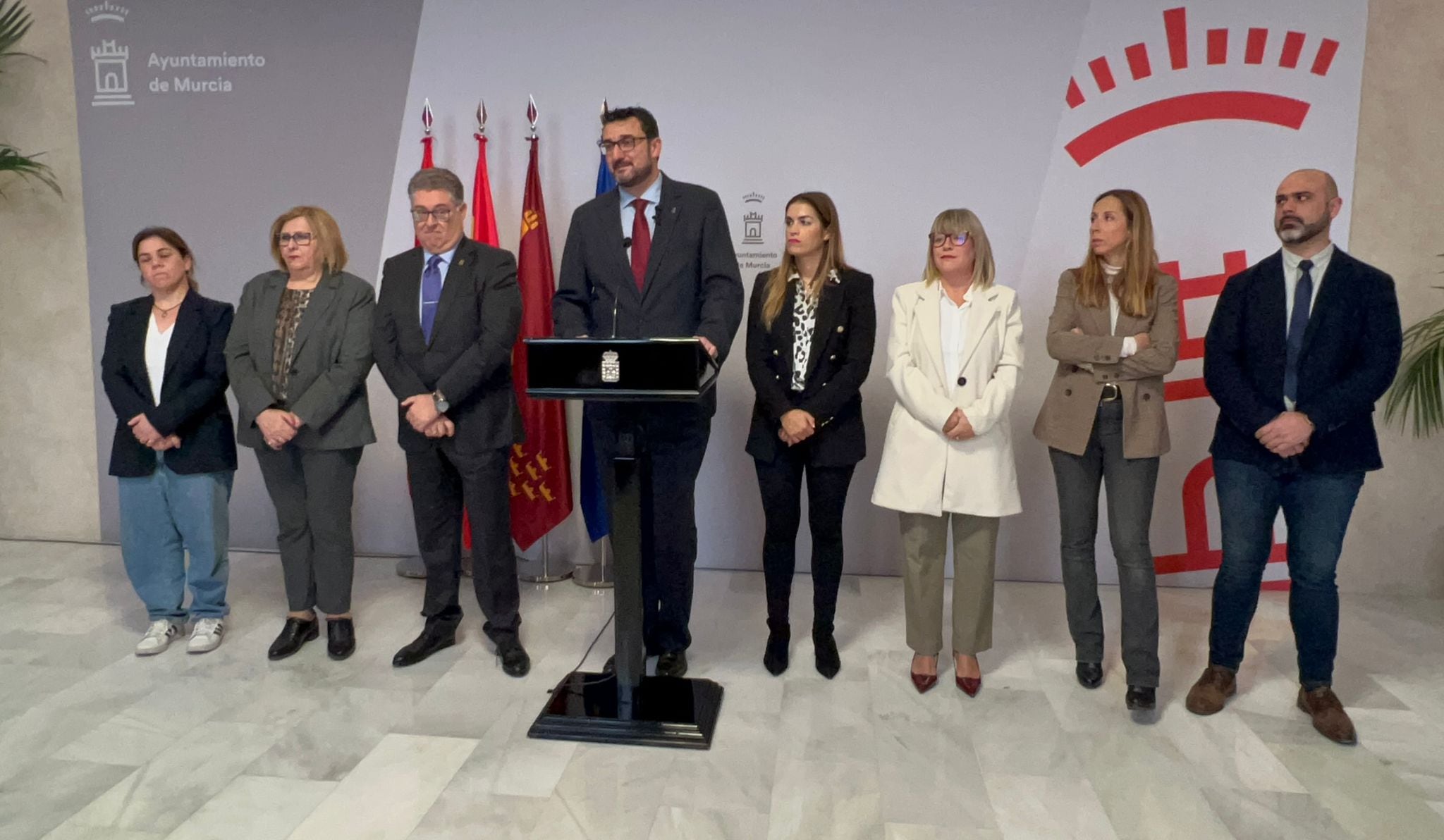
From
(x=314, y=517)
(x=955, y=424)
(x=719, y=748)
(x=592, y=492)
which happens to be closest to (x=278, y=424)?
(x=314, y=517)

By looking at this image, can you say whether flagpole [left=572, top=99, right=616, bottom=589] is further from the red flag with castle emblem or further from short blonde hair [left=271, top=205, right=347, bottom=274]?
short blonde hair [left=271, top=205, right=347, bottom=274]

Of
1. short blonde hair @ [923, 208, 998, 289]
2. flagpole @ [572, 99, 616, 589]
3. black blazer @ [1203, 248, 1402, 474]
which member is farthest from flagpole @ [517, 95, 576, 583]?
black blazer @ [1203, 248, 1402, 474]

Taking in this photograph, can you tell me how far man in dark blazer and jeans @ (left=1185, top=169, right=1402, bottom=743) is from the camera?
9.41 ft

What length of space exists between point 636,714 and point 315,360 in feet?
5.74

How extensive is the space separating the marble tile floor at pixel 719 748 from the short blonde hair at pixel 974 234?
1.46 m

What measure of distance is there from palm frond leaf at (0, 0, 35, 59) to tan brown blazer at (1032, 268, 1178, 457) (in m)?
5.23

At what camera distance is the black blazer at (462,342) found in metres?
3.21

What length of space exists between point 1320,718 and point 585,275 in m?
2.86

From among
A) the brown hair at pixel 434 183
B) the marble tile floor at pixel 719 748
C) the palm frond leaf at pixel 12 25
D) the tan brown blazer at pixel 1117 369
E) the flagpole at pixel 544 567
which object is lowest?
the marble tile floor at pixel 719 748

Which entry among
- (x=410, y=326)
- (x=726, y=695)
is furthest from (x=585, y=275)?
(x=726, y=695)

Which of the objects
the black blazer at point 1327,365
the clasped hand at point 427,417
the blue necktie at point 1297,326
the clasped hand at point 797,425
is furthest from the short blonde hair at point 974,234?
the clasped hand at point 427,417

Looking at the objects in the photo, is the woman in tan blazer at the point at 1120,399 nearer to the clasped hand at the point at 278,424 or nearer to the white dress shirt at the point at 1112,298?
the white dress shirt at the point at 1112,298

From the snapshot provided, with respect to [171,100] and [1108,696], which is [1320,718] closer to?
[1108,696]

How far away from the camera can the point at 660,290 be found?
3105mm
